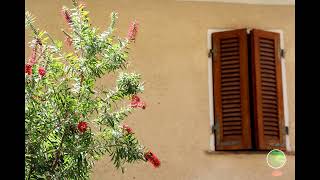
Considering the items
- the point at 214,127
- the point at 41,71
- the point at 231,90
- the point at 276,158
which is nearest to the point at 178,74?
the point at 231,90

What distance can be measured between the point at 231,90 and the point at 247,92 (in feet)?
0.61

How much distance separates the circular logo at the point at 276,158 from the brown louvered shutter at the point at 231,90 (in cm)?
31

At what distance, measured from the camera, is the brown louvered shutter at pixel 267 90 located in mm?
6242

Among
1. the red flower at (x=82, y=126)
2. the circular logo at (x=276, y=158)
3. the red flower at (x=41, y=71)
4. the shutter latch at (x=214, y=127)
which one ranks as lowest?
the circular logo at (x=276, y=158)

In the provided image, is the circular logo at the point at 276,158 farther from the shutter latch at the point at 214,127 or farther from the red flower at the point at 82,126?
the red flower at the point at 82,126

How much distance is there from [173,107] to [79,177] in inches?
104

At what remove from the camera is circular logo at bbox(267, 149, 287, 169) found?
20.7 feet

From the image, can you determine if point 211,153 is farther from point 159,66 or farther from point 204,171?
point 159,66

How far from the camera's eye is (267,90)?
641 cm

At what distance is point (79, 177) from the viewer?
384 centimetres

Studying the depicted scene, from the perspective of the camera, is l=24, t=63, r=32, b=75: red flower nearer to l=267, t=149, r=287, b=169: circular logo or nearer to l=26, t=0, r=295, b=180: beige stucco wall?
l=26, t=0, r=295, b=180: beige stucco wall

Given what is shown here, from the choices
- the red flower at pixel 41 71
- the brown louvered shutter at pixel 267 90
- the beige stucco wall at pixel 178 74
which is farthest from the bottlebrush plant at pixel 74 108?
the brown louvered shutter at pixel 267 90

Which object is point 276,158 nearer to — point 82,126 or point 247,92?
point 247,92
